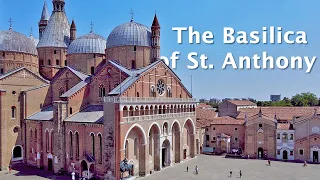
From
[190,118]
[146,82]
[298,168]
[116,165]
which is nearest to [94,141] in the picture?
[116,165]

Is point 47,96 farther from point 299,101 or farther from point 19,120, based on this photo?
point 299,101

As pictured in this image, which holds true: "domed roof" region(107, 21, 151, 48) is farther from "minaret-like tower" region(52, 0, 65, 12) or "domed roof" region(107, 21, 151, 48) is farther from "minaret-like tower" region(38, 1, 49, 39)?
"minaret-like tower" region(38, 1, 49, 39)

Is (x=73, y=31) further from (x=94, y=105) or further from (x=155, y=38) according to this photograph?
(x=94, y=105)

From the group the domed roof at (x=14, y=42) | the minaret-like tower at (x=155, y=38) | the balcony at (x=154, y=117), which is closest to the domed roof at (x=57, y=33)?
the domed roof at (x=14, y=42)

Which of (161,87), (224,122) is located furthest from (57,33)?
(224,122)

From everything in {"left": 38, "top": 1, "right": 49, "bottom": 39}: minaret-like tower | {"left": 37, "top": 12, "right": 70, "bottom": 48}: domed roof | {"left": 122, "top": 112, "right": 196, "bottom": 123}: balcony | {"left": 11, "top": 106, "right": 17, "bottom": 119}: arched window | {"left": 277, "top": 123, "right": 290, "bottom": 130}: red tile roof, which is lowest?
{"left": 277, "top": 123, "right": 290, "bottom": 130}: red tile roof

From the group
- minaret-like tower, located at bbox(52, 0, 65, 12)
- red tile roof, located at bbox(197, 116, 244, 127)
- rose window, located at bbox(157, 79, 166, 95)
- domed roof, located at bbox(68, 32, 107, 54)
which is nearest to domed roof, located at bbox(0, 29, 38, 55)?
domed roof, located at bbox(68, 32, 107, 54)

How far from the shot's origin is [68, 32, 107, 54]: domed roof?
45.4 meters

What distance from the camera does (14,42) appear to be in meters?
44.0

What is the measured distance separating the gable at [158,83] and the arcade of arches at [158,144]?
3.63 m

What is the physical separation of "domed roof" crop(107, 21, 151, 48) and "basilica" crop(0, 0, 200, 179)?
0.13 metres

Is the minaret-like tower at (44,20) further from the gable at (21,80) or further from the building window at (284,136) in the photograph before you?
the building window at (284,136)

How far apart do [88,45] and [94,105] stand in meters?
10.2

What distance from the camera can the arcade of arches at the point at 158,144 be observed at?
115ft
